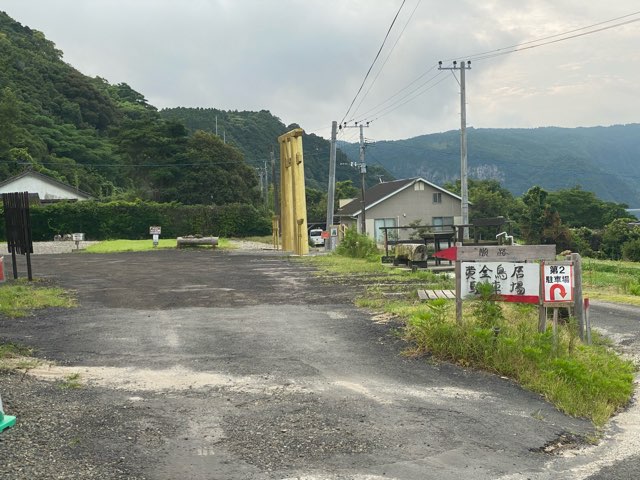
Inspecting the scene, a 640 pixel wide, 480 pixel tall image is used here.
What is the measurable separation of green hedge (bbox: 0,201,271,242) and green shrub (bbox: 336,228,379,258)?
22823mm

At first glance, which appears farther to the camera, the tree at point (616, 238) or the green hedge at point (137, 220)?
the tree at point (616, 238)

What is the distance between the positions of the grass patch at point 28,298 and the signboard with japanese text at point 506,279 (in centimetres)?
614

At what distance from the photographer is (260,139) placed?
9488 centimetres

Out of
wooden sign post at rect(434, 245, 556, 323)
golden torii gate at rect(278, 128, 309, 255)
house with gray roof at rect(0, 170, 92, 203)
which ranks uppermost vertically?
house with gray roof at rect(0, 170, 92, 203)

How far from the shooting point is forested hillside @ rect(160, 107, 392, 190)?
87500mm

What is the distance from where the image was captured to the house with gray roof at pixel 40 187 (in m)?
50.9

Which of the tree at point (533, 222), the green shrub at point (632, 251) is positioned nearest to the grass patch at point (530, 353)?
the green shrub at point (632, 251)

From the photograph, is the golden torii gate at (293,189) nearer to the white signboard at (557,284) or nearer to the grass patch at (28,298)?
the grass patch at (28,298)

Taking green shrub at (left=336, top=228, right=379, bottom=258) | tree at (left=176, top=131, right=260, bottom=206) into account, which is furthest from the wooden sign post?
tree at (left=176, top=131, right=260, bottom=206)

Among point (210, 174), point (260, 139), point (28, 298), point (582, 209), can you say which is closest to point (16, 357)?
point (28, 298)

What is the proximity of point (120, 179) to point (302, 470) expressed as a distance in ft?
228

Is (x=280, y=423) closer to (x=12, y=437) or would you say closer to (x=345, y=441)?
(x=345, y=441)

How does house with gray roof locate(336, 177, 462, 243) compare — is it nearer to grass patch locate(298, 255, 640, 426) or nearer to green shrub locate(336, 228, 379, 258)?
green shrub locate(336, 228, 379, 258)

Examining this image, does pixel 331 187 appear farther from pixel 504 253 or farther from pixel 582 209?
pixel 582 209
